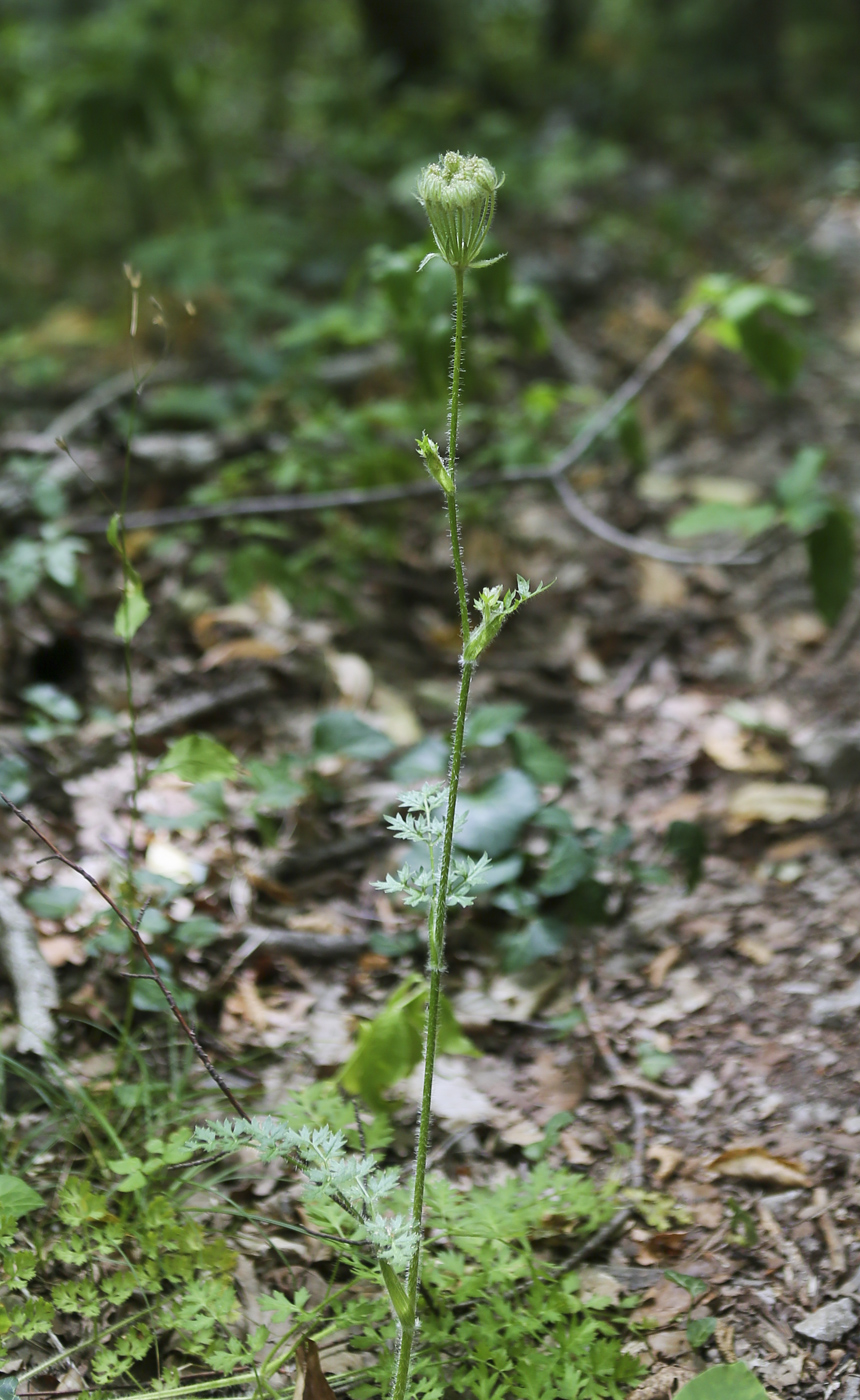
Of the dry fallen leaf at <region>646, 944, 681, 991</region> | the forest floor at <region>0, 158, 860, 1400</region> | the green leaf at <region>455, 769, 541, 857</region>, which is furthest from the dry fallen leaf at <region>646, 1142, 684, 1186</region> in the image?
the green leaf at <region>455, 769, 541, 857</region>

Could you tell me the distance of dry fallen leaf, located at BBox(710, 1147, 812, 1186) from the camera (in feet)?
5.09

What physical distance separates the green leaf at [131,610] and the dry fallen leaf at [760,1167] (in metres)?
1.22

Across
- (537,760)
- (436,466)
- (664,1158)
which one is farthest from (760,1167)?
(436,466)

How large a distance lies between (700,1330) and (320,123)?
6.77 m

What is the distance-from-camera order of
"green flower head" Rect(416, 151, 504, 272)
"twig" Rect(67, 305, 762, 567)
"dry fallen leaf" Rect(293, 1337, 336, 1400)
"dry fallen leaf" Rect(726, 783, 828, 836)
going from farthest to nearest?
1. "twig" Rect(67, 305, 762, 567)
2. "dry fallen leaf" Rect(726, 783, 828, 836)
3. "dry fallen leaf" Rect(293, 1337, 336, 1400)
4. "green flower head" Rect(416, 151, 504, 272)

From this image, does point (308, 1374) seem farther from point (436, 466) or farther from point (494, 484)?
point (494, 484)

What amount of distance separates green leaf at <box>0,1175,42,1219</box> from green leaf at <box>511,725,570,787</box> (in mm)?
1171

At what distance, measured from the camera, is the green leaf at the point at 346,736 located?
211 cm

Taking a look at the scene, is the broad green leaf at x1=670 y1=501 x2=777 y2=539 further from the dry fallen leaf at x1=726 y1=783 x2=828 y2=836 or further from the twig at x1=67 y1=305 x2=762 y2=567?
the dry fallen leaf at x1=726 y1=783 x2=828 y2=836

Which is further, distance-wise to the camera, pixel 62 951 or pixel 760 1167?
pixel 62 951

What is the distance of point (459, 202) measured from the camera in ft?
3.37

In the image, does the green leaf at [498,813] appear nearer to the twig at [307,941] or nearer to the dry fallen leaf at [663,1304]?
the twig at [307,941]

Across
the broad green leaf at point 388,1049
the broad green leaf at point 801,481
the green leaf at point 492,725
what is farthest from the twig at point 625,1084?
the broad green leaf at point 801,481

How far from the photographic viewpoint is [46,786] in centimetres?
215
